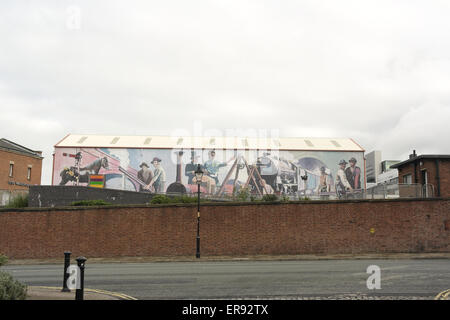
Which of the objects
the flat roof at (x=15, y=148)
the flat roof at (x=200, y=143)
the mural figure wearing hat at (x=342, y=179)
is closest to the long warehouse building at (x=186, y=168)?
the flat roof at (x=200, y=143)

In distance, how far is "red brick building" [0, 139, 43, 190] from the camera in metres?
45.3

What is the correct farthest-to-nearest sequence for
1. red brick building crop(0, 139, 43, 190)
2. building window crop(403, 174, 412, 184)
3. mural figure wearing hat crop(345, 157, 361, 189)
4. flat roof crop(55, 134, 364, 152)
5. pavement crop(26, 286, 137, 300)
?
mural figure wearing hat crop(345, 157, 361, 189) < flat roof crop(55, 134, 364, 152) < red brick building crop(0, 139, 43, 190) < building window crop(403, 174, 412, 184) < pavement crop(26, 286, 137, 300)

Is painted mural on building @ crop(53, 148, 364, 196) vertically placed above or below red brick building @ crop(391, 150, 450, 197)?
above

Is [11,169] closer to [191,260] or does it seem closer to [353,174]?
[191,260]

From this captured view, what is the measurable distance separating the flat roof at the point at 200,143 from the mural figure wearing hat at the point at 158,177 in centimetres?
211

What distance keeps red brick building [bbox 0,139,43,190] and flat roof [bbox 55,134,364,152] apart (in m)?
3.83

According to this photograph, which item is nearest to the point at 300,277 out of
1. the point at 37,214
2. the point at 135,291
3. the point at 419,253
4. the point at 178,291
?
the point at 178,291

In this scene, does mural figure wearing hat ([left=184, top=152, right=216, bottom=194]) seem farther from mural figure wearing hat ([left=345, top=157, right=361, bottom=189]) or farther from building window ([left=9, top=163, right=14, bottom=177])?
building window ([left=9, top=163, right=14, bottom=177])

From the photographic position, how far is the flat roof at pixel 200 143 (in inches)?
2057

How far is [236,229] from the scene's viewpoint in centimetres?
2458

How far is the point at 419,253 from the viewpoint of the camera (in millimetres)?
23188

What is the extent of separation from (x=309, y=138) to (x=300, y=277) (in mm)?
47464

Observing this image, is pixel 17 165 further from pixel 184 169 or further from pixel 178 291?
pixel 178 291

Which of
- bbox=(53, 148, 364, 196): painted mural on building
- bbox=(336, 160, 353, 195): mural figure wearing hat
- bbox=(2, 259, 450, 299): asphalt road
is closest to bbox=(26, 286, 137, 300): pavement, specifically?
bbox=(2, 259, 450, 299): asphalt road
